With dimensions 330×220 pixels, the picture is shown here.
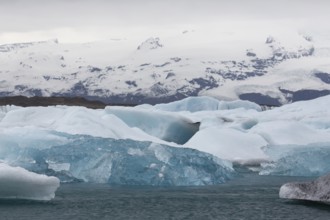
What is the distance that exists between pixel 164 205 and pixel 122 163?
474 cm

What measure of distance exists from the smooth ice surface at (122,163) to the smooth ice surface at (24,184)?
14.6 feet

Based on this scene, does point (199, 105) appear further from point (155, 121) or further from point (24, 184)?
point (24, 184)

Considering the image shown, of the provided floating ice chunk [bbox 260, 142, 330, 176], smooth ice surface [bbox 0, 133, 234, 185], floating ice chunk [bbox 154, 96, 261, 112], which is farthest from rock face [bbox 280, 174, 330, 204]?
floating ice chunk [bbox 154, 96, 261, 112]

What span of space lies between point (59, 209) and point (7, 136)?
846 centimetres

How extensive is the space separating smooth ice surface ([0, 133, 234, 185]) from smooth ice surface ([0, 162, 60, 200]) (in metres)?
4.46

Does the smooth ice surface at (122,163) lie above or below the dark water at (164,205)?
above

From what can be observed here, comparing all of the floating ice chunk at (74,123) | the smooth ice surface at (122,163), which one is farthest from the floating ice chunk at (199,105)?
the smooth ice surface at (122,163)

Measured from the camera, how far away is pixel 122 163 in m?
24.6

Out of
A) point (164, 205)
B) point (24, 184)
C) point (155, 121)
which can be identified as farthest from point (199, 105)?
point (24, 184)

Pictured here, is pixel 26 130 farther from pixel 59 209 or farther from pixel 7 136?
pixel 59 209

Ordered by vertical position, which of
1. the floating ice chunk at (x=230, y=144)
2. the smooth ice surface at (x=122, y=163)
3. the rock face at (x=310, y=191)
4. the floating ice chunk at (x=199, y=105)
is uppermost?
the floating ice chunk at (x=199, y=105)

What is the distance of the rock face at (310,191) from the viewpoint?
20.7 meters

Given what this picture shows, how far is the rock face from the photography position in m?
20.7

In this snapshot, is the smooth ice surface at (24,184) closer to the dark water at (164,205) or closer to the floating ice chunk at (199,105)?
the dark water at (164,205)
